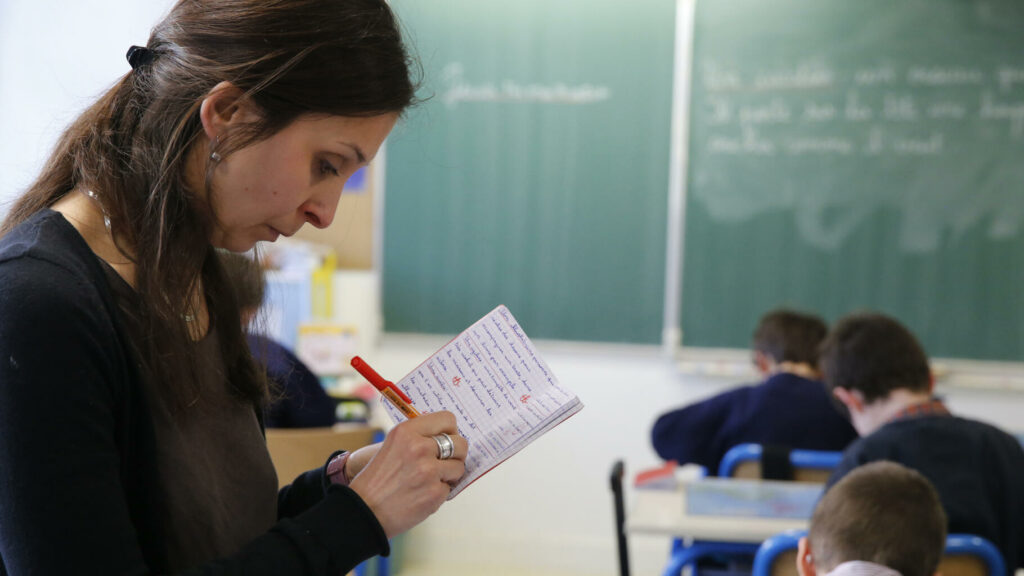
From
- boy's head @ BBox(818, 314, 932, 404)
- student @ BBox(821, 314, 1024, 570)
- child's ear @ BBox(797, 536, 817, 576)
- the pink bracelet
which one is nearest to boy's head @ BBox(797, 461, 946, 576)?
child's ear @ BBox(797, 536, 817, 576)

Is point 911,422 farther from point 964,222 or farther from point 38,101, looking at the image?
point 38,101

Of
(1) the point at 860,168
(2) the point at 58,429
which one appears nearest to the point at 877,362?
(1) the point at 860,168

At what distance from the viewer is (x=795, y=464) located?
2711mm

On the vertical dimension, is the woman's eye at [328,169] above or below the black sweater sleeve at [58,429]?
above

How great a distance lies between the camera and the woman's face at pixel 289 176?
89 centimetres

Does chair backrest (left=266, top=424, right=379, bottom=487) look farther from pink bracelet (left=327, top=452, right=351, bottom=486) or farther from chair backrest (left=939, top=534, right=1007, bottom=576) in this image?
chair backrest (left=939, top=534, right=1007, bottom=576)

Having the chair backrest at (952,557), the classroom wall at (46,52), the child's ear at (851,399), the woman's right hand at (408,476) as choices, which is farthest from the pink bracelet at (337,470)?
the classroom wall at (46,52)

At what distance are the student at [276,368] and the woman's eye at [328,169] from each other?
189 millimetres

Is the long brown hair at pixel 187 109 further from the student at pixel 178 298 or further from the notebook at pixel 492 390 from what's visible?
the notebook at pixel 492 390

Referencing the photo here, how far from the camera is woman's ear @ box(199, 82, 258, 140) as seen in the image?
871 mm

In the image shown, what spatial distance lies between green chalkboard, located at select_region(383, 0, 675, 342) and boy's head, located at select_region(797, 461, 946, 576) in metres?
2.44

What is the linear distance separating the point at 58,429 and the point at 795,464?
2.29 m

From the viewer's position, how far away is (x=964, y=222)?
12.8 ft

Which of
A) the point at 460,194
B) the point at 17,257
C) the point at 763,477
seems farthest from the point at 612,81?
the point at 17,257
